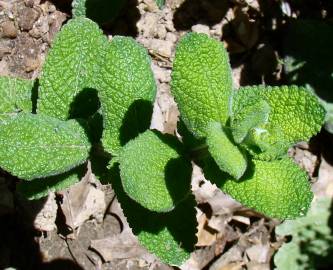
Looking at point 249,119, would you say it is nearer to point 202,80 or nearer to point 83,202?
point 202,80

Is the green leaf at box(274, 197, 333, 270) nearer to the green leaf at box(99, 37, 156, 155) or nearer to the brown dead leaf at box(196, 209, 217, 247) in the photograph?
the brown dead leaf at box(196, 209, 217, 247)

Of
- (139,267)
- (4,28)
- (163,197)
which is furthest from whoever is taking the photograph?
(139,267)

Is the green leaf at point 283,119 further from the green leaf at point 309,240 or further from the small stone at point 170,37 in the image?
the green leaf at point 309,240

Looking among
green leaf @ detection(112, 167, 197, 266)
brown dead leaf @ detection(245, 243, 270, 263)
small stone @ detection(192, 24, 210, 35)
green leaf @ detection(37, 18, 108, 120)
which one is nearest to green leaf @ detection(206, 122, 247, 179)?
green leaf @ detection(112, 167, 197, 266)

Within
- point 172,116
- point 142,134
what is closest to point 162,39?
point 172,116

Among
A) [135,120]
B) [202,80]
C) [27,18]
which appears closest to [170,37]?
[27,18]

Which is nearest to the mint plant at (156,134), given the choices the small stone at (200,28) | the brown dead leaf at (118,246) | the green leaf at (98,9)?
the green leaf at (98,9)

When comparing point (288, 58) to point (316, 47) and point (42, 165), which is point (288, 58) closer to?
point (316, 47)
